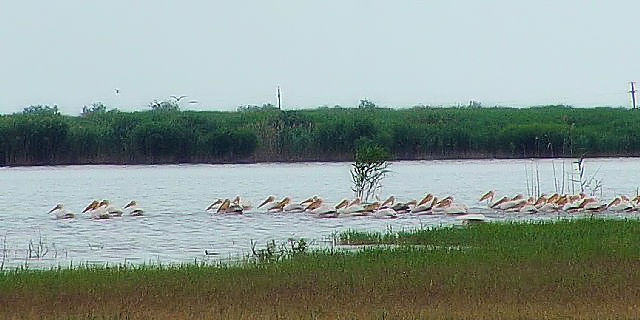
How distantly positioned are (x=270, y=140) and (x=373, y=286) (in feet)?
99.9

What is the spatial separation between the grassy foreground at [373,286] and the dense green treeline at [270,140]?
1065 inches

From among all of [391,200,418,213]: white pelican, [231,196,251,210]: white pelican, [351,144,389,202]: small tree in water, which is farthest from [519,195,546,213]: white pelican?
[231,196,251,210]: white pelican

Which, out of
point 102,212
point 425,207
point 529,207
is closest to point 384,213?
point 425,207

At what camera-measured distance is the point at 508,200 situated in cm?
2384

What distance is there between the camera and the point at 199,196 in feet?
97.9

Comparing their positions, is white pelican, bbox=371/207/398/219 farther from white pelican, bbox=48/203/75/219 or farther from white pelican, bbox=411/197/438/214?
white pelican, bbox=48/203/75/219

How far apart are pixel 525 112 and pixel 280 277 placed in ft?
132

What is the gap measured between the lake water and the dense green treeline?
759mm

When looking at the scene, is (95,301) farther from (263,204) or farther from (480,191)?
(480,191)

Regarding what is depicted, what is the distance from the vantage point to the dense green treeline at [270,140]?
41688 millimetres

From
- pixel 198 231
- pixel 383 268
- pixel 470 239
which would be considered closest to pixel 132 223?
pixel 198 231

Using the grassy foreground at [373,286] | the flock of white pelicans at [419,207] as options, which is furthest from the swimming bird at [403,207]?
the grassy foreground at [373,286]

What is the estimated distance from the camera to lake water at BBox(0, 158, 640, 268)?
18703 millimetres

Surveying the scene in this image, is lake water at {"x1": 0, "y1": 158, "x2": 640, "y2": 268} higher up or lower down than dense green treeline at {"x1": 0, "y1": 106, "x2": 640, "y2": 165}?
lower down
